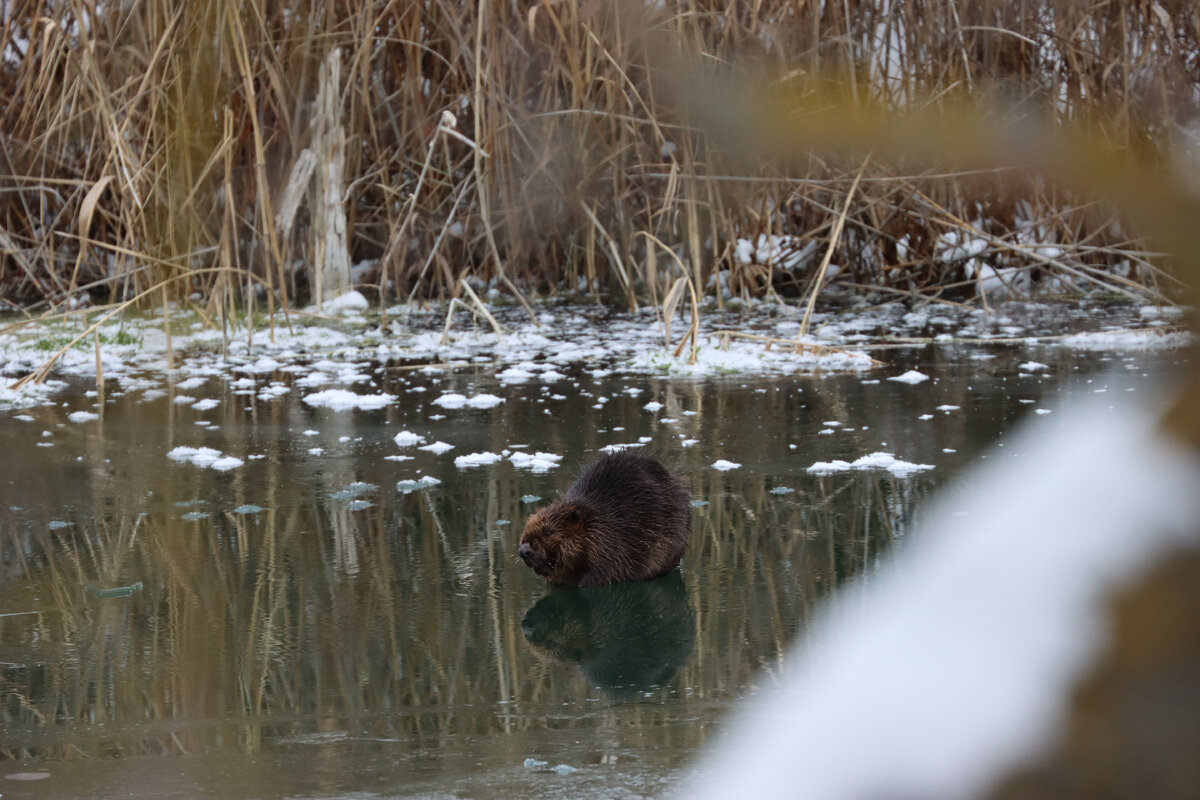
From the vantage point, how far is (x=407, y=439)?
5.40 metres

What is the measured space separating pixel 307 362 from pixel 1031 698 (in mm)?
7304

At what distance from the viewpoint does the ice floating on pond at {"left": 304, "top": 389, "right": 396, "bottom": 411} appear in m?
6.18

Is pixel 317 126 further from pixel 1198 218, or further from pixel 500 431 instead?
pixel 1198 218

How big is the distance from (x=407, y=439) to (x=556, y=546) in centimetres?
192

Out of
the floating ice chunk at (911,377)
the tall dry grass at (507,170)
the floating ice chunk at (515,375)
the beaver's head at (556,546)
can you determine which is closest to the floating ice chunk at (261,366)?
the tall dry grass at (507,170)

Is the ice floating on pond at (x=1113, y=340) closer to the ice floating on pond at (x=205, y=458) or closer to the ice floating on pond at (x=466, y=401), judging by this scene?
the ice floating on pond at (x=466, y=401)

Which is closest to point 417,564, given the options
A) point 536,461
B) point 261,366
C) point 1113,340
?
point 536,461

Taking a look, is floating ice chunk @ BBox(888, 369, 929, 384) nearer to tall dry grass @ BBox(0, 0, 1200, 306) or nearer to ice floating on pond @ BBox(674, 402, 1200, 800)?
tall dry grass @ BBox(0, 0, 1200, 306)

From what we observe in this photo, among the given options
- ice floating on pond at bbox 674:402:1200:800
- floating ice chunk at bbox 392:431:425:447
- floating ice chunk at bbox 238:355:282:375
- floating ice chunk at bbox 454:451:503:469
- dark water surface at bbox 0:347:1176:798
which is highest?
ice floating on pond at bbox 674:402:1200:800

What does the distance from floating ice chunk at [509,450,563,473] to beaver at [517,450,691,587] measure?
1.04 meters

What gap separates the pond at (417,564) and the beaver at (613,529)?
0.23 ft

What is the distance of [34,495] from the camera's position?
4.64 m

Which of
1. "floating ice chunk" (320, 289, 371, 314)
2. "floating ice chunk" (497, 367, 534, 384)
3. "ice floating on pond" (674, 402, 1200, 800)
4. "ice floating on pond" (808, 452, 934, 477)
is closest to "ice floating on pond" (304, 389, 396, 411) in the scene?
"floating ice chunk" (497, 367, 534, 384)

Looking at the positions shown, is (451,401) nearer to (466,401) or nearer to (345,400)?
(466,401)
